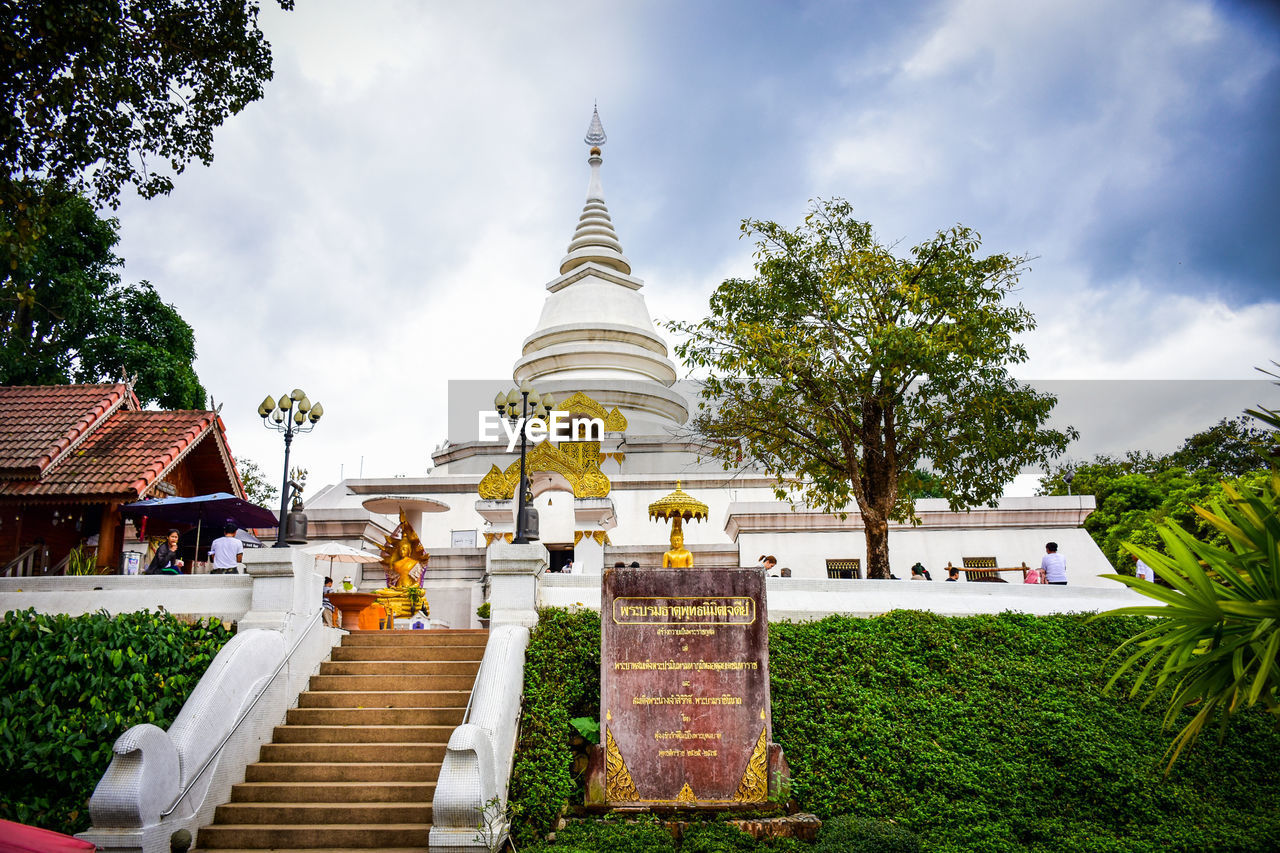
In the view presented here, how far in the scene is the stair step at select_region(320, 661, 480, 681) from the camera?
10.1 metres

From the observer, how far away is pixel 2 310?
2102 cm

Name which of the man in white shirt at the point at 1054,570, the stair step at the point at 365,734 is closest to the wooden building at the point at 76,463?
the stair step at the point at 365,734

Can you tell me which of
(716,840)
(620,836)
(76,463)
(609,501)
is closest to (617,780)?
(620,836)

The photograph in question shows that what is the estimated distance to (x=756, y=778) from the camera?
8.12 meters

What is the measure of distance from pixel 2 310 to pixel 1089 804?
2350cm

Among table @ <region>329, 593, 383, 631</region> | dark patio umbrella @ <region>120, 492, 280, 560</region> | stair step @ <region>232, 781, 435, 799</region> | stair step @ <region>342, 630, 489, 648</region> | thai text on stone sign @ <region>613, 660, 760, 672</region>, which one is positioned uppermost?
dark patio umbrella @ <region>120, 492, 280, 560</region>

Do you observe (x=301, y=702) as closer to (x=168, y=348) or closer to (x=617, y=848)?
(x=617, y=848)

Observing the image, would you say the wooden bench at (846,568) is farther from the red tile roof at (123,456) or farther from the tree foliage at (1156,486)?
the red tile roof at (123,456)

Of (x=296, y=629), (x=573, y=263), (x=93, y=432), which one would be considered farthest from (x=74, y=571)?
(x=573, y=263)

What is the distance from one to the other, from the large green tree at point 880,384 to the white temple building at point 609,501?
2.22 metres

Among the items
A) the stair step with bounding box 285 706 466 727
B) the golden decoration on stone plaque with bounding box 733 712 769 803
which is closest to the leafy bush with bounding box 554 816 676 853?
the golden decoration on stone plaque with bounding box 733 712 769 803

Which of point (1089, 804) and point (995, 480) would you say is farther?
point (995, 480)

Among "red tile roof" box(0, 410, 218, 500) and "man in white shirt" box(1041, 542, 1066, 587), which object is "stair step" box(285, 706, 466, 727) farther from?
"man in white shirt" box(1041, 542, 1066, 587)

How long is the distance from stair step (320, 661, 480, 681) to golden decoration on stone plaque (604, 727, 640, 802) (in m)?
2.53
